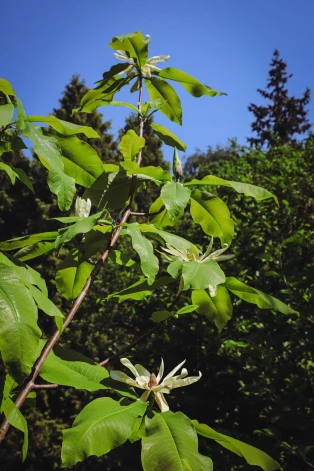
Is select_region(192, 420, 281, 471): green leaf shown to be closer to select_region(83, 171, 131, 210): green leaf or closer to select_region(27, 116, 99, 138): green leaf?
select_region(83, 171, 131, 210): green leaf

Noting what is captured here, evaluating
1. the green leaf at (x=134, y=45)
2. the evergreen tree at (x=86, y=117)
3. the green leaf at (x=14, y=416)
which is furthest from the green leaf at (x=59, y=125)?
the evergreen tree at (x=86, y=117)

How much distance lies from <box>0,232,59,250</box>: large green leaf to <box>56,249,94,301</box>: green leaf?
0.50 feet

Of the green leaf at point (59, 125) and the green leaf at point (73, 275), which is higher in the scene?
the green leaf at point (59, 125)

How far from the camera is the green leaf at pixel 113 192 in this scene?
1.17 meters

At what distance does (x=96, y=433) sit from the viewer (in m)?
0.75

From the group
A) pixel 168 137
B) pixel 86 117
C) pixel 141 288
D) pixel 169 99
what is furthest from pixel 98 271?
pixel 86 117

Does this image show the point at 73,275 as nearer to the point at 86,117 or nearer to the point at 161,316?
the point at 161,316

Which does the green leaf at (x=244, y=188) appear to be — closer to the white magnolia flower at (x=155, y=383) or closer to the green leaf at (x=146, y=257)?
the green leaf at (x=146, y=257)

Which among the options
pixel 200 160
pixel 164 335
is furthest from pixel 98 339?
pixel 200 160

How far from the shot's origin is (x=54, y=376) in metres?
0.92

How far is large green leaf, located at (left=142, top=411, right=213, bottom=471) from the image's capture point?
2.42 ft

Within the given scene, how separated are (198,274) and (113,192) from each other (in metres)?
0.39

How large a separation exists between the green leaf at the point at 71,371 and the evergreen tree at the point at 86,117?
1295cm

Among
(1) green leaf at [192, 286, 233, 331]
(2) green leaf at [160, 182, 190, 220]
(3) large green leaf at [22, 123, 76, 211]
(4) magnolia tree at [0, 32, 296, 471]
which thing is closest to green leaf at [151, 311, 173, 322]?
(4) magnolia tree at [0, 32, 296, 471]
